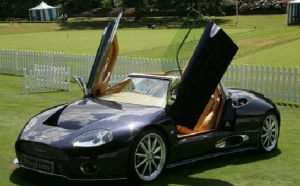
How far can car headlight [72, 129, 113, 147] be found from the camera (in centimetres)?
628

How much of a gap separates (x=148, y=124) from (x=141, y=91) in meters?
1.32

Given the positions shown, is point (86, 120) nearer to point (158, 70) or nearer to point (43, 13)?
point (158, 70)

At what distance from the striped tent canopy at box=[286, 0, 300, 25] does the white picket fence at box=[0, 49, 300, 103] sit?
46.2 metres

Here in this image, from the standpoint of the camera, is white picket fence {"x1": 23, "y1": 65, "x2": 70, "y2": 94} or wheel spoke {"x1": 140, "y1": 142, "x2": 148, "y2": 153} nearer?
wheel spoke {"x1": 140, "y1": 142, "x2": 148, "y2": 153}

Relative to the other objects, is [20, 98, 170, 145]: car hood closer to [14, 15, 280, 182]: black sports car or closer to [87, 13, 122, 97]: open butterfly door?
[14, 15, 280, 182]: black sports car

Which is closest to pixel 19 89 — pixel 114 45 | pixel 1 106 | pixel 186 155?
pixel 1 106

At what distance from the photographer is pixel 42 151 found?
6.45 metres

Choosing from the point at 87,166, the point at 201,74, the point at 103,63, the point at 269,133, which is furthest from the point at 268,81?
the point at 87,166

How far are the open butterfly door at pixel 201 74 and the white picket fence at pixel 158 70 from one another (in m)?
2.92

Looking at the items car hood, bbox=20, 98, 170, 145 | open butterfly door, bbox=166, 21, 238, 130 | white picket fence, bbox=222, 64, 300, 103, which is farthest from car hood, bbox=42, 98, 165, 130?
white picket fence, bbox=222, 64, 300, 103

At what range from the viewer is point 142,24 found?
7294 centimetres

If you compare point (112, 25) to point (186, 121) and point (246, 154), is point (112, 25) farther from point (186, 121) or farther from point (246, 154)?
point (246, 154)

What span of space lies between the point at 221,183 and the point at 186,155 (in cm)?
65

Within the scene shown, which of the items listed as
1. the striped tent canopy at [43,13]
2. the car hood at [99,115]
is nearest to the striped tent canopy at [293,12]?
the striped tent canopy at [43,13]
